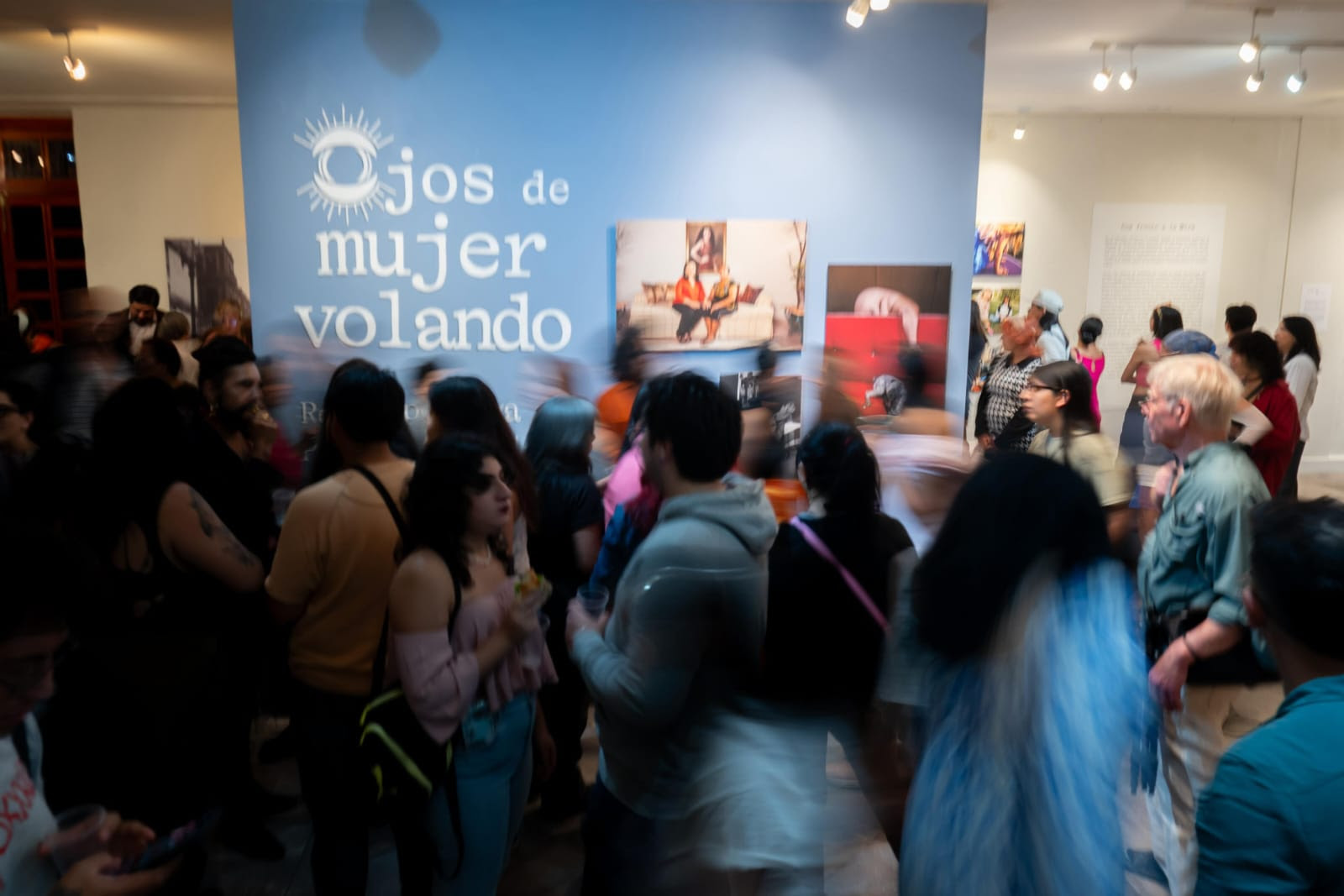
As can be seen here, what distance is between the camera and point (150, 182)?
28.9 ft

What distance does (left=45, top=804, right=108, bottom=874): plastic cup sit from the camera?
122cm

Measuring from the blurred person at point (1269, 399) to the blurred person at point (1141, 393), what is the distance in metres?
0.44

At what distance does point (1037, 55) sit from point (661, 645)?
6282 mm

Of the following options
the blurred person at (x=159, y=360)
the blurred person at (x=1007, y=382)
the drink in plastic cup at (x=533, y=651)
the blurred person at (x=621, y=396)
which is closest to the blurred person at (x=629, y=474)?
the blurred person at (x=621, y=396)

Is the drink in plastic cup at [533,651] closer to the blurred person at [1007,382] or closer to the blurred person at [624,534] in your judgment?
the blurred person at [624,534]

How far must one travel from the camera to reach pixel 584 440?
9.66 feet

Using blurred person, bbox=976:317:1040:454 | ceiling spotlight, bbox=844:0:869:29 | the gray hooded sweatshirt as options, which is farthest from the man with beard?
blurred person, bbox=976:317:1040:454

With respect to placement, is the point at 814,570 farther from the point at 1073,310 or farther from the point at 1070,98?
the point at 1073,310

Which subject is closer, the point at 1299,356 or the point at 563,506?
the point at 563,506

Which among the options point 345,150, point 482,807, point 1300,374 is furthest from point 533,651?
point 1300,374

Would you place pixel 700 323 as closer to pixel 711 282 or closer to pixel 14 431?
pixel 711 282

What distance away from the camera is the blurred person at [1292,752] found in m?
1.22

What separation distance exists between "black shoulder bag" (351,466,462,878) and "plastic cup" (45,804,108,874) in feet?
2.22

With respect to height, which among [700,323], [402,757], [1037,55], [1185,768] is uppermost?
[1037,55]
